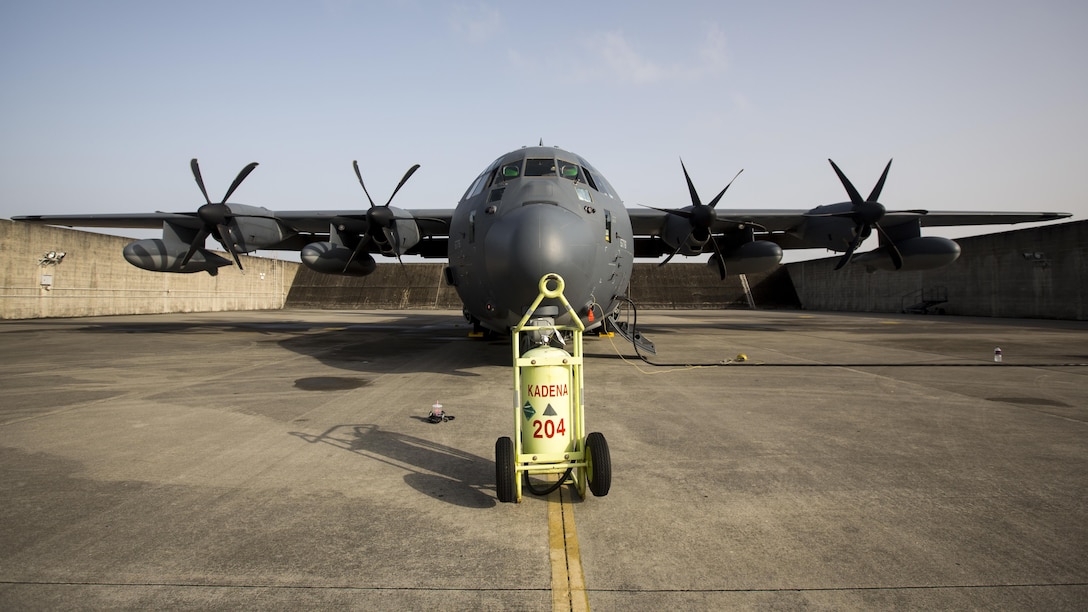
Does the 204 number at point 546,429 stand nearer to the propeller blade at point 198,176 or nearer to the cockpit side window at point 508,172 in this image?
the cockpit side window at point 508,172

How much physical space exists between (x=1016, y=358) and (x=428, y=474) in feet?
46.5

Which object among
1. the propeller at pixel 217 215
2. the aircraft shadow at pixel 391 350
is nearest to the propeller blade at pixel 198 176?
the propeller at pixel 217 215

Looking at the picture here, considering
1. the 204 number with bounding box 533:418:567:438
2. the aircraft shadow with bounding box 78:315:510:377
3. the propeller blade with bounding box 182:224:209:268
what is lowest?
the aircraft shadow with bounding box 78:315:510:377

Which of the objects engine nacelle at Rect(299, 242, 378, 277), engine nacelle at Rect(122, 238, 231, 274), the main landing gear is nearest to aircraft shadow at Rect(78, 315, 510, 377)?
engine nacelle at Rect(299, 242, 378, 277)

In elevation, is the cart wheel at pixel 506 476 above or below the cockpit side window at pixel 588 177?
below

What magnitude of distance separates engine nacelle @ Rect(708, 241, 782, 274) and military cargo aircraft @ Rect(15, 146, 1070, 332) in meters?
0.04

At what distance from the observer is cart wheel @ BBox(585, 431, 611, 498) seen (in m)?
3.79

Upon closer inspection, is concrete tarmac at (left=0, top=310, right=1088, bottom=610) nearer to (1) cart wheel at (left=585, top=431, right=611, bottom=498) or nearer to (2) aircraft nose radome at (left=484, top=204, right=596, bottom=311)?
(1) cart wheel at (left=585, top=431, right=611, bottom=498)

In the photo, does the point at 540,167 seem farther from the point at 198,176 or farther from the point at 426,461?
the point at 198,176

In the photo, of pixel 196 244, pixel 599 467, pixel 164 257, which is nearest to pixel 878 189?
pixel 599 467

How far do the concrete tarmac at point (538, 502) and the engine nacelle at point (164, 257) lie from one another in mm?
9319

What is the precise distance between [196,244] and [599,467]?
17.2 metres

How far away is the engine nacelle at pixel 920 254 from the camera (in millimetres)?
17031

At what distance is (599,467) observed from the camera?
12.5ft
